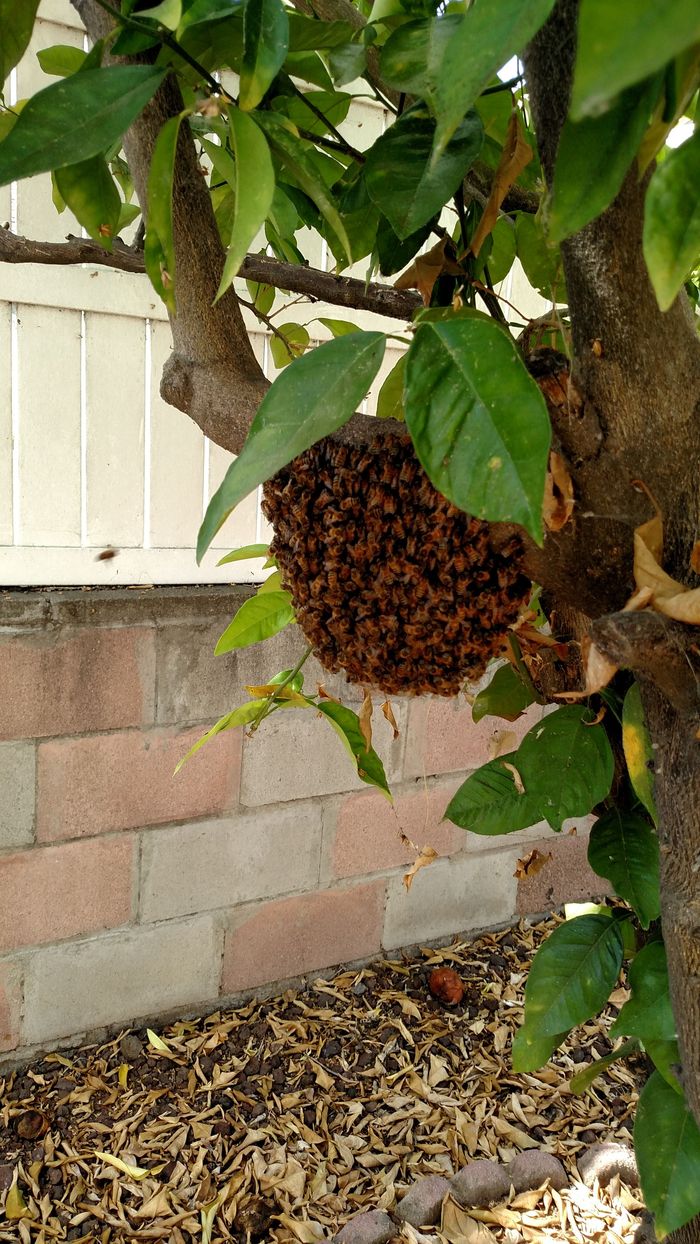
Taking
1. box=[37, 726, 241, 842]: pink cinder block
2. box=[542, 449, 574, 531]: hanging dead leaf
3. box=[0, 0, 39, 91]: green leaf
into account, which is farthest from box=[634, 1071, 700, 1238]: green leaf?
box=[37, 726, 241, 842]: pink cinder block

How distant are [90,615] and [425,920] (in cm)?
94

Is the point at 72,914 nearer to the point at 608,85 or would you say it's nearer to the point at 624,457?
the point at 624,457

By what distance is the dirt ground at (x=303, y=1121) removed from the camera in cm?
124

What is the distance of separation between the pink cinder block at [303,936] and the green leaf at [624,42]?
1609 millimetres

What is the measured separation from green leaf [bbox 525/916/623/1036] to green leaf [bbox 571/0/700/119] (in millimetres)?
677

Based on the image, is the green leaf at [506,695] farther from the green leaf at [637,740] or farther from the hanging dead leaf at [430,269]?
the hanging dead leaf at [430,269]

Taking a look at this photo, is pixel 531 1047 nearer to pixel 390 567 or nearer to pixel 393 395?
pixel 390 567

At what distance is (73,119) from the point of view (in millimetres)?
393

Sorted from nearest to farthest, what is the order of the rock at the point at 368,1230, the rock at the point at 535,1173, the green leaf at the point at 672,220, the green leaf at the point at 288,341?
1. the green leaf at the point at 672,220
2. the green leaf at the point at 288,341
3. the rock at the point at 368,1230
4. the rock at the point at 535,1173

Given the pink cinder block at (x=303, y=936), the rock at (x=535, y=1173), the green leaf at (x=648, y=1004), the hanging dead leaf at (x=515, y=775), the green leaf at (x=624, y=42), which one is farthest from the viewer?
the pink cinder block at (x=303, y=936)

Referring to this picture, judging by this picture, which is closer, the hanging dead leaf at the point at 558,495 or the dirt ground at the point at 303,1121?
the hanging dead leaf at the point at 558,495

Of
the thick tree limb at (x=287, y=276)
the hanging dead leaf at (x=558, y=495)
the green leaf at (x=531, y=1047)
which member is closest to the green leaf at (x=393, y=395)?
the thick tree limb at (x=287, y=276)

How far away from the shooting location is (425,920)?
6.11 ft

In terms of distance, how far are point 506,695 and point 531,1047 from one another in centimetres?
29
